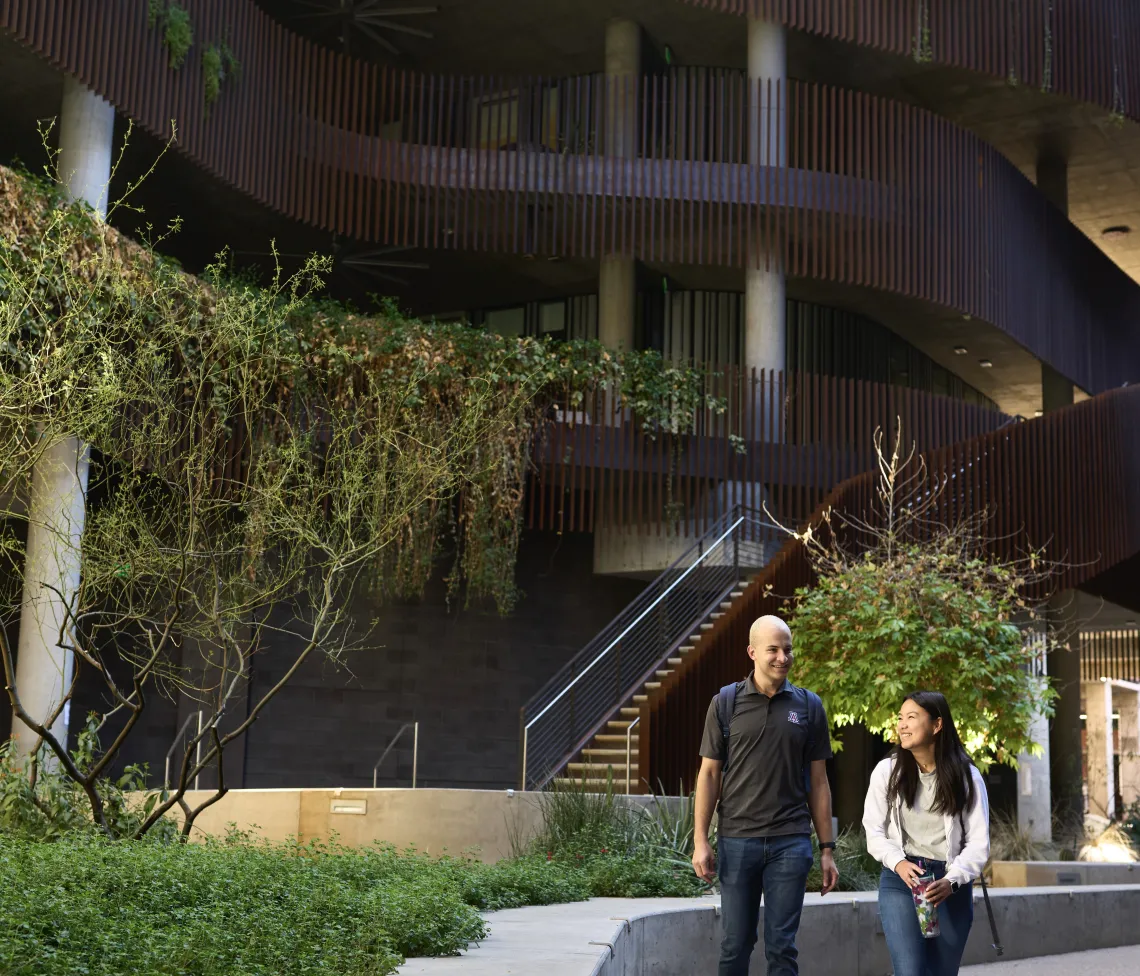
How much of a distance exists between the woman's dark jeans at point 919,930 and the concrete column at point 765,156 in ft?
54.0

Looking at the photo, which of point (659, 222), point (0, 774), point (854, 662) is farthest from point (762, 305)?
point (0, 774)

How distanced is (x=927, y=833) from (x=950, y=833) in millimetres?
81

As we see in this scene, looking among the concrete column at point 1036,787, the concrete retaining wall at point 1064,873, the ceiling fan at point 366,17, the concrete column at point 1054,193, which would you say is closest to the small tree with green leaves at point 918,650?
the concrete retaining wall at point 1064,873

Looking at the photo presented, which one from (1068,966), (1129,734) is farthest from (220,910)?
(1129,734)

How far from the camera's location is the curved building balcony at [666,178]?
67.1 ft

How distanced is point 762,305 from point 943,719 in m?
16.6

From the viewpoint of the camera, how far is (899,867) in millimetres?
5227

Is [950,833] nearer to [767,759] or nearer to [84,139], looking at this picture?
[767,759]

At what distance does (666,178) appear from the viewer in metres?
21.0

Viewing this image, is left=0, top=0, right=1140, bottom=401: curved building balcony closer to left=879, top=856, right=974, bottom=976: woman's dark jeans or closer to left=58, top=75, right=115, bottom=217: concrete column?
left=58, top=75, right=115, bottom=217: concrete column

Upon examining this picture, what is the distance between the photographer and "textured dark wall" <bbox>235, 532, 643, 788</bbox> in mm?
21141

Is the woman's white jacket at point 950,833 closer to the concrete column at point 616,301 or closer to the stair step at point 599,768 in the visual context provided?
the stair step at point 599,768

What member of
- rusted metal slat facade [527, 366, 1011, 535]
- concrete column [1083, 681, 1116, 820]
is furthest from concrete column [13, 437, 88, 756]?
concrete column [1083, 681, 1116, 820]

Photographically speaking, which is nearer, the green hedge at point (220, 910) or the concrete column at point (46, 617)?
the green hedge at point (220, 910)
